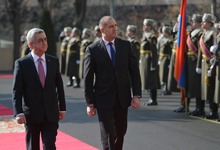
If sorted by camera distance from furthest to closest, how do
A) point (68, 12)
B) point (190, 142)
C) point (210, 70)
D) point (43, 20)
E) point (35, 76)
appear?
1. point (68, 12)
2. point (43, 20)
3. point (210, 70)
4. point (190, 142)
5. point (35, 76)

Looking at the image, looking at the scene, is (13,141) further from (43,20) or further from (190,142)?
(43,20)

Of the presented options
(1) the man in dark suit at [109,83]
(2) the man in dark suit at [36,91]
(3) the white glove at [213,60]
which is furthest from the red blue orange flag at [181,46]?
(2) the man in dark suit at [36,91]

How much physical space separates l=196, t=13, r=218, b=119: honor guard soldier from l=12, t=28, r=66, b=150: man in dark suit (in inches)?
181

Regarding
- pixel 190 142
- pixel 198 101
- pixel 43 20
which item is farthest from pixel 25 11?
pixel 190 142

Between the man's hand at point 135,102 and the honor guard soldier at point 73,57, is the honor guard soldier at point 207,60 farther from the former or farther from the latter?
the honor guard soldier at point 73,57

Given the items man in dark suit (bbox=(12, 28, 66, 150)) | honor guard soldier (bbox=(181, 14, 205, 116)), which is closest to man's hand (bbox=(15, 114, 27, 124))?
man in dark suit (bbox=(12, 28, 66, 150))

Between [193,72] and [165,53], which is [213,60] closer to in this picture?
[193,72]

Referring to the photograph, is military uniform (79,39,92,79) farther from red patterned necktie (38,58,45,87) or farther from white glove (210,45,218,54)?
red patterned necktie (38,58,45,87)

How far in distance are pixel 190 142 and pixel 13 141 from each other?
2722 mm

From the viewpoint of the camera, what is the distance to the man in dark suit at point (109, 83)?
5426 mm

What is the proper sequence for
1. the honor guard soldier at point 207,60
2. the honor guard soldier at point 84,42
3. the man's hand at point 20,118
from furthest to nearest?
the honor guard soldier at point 84,42 → the honor guard soldier at point 207,60 → the man's hand at point 20,118

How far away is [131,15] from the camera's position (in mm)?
34375

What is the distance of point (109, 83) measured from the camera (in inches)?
214

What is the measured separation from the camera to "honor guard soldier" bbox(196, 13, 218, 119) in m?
9.07
